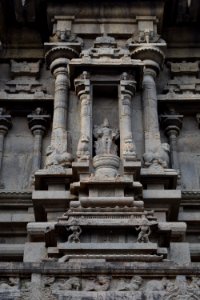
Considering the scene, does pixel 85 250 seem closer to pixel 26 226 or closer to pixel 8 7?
pixel 26 226

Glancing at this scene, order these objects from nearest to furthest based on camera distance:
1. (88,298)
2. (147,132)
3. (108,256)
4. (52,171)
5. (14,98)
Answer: (88,298)
(108,256)
(52,171)
(147,132)
(14,98)

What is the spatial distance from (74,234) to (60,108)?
389 centimetres

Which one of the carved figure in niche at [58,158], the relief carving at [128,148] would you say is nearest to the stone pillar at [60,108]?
the carved figure in niche at [58,158]

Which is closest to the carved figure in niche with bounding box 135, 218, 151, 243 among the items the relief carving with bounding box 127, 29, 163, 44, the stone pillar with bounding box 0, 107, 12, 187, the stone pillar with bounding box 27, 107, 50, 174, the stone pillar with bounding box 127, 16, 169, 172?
the stone pillar with bounding box 127, 16, 169, 172

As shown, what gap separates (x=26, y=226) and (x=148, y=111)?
12.2 ft

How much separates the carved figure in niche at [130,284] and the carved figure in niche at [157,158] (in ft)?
13.9

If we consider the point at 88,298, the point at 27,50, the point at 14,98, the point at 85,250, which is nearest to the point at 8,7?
the point at 27,50

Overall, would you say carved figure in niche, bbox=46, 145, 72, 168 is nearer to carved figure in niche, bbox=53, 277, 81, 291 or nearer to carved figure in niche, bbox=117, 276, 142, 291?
carved figure in niche, bbox=53, 277, 81, 291

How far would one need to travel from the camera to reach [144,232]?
11492 millimetres

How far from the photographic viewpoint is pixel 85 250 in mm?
11289

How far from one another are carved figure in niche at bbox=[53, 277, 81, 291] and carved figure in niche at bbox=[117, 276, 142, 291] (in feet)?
1.91

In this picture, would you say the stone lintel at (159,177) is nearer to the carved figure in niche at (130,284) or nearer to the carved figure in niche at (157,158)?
the carved figure in niche at (157,158)

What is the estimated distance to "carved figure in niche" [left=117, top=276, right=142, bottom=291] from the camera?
935 cm

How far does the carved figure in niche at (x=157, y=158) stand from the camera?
528 inches
